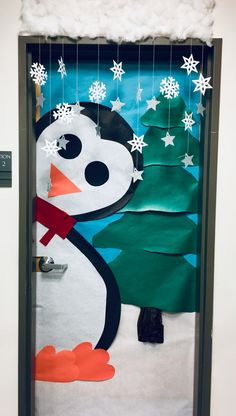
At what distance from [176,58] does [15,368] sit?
161 centimetres

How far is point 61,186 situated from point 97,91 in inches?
18.8

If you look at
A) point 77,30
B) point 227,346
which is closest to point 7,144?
point 77,30

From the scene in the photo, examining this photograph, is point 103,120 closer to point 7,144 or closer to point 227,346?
point 7,144

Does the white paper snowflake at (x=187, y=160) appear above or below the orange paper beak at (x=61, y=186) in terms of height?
above

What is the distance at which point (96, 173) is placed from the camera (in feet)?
5.72

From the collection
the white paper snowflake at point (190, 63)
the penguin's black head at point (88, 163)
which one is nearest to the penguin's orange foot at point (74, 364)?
the penguin's black head at point (88, 163)

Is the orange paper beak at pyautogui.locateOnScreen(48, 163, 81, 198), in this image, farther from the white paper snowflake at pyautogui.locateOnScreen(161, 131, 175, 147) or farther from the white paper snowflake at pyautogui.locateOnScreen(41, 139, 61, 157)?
the white paper snowflake at pyautogui.locateOnScreen(161, 131, 175, 147)

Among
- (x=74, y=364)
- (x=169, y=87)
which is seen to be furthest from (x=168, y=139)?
(x=74, y=364)

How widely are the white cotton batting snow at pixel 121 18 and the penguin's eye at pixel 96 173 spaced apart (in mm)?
559

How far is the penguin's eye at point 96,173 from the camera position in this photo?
174cm

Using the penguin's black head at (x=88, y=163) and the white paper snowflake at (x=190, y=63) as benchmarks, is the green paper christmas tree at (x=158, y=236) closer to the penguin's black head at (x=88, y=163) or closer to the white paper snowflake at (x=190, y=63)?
the penguin's black head at (x=88, y=163)

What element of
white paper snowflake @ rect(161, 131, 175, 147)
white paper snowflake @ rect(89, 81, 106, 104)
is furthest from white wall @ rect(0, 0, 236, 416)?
white paper snowflake @ rect(89, 81, 106, 104)

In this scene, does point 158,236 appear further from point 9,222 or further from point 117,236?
point 9,222

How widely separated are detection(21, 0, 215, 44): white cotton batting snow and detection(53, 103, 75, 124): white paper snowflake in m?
0.30
